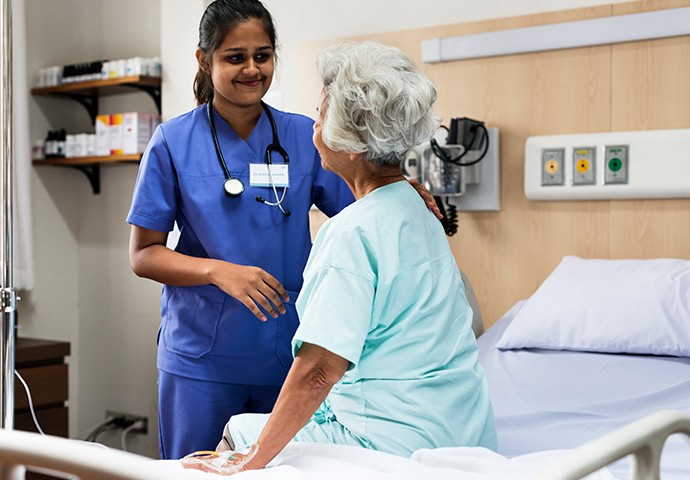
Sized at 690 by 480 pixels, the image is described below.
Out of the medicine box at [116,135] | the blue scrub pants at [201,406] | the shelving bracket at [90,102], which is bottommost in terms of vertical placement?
the blue scrub pants at [201,406]

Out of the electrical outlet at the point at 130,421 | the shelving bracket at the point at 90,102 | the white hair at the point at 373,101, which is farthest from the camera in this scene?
the shelving bracket at the point at 90,102

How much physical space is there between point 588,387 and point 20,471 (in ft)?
5.37

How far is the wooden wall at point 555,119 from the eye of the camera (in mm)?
2686

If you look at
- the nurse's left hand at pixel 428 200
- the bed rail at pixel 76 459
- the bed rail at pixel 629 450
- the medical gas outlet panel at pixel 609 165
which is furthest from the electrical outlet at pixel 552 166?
the bed rail at pixel 76 459

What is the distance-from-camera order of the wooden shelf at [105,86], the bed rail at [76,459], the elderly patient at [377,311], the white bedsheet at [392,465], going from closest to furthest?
the bed rail at [76,459], the white bedsheet at [392,465], the elderly patient at [377,311], the wooden shelf at [105,86]

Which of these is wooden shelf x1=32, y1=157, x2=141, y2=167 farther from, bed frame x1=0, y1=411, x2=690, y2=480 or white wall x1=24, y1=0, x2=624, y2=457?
bed frame x1=0, y1=411, x2=690, y2=480

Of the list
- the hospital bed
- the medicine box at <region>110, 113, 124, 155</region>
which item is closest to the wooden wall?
the hospital bed

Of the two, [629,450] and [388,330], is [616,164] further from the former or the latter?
[629,450]

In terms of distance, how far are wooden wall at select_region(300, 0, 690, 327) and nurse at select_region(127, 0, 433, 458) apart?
1.14 m

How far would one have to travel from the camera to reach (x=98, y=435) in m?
4.10

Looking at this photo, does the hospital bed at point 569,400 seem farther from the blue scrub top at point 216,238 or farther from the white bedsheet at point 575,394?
the blue scrub top at point 216,238

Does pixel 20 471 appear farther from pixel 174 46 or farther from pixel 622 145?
pixel 174 46

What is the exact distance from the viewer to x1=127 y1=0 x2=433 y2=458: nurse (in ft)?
6.35

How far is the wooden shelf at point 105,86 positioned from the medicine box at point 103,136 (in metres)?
0.15
